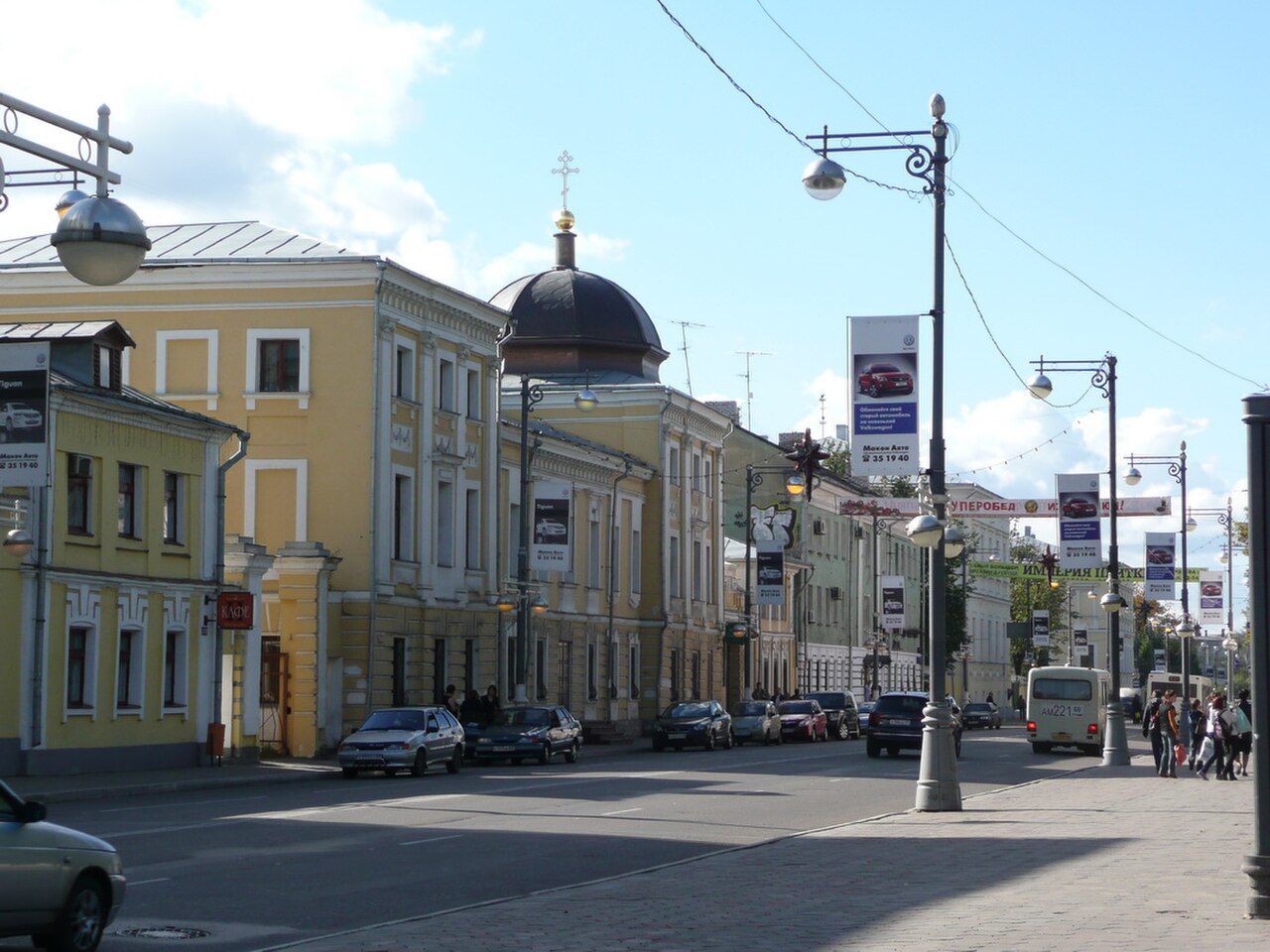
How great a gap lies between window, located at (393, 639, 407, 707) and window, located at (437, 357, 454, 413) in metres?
6.72

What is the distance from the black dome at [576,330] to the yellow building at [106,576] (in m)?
32.2

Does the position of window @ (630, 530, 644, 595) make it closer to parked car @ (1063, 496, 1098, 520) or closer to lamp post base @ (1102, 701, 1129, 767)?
lamp post base @ (1102, 701, 1129, 767)

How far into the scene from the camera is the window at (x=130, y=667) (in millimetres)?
36625

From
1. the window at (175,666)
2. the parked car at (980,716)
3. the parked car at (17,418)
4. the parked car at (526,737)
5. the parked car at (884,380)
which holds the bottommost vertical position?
the parked car at (980,716)

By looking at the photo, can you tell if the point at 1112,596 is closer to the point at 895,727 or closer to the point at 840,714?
the point at 895,727

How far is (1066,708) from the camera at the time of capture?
5291 cm

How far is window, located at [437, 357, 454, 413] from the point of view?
50625 millimetres

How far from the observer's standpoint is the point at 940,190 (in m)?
24.9

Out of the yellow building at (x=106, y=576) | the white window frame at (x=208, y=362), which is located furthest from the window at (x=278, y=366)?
the yellow building at (x=106, y=576)

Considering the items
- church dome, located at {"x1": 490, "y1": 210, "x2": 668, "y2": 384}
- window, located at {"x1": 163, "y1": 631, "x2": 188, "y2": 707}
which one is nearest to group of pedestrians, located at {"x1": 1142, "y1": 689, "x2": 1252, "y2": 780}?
window, located at {"x1": 163, "y1": 631, "x2": 188, "y2": 707}

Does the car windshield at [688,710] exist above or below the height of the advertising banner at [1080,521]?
below

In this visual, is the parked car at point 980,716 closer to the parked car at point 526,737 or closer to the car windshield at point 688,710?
the car windshield at point 688,710

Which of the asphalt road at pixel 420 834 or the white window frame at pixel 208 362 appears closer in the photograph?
the asphalt road at pixel 420 834

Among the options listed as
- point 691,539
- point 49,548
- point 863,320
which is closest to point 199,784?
point 49,548
